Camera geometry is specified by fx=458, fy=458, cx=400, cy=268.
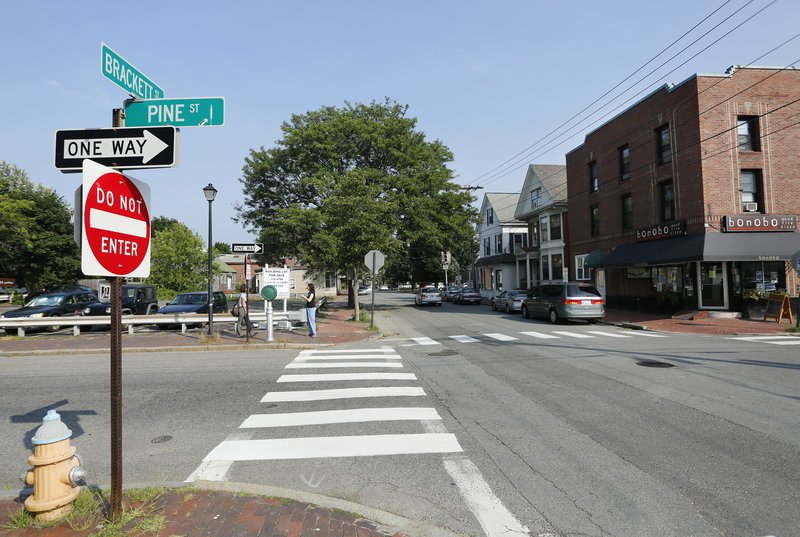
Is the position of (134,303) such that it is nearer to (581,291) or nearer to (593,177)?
(581,291)

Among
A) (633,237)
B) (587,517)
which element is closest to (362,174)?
(633,237)

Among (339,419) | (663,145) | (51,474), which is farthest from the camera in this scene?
(663,145)

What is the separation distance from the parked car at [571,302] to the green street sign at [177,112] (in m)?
17.5

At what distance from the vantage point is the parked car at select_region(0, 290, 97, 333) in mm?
16927

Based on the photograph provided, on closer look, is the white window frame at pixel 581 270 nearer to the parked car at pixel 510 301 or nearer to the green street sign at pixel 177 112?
the parked car at pixel 510 301

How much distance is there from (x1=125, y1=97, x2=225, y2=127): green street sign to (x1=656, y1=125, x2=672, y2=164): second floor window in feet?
72.9

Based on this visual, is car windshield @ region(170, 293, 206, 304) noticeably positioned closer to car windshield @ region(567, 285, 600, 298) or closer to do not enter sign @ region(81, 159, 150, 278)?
car windshield @ region(567, 285, 600, 298)

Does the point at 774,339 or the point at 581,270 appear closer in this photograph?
the point at 774,339

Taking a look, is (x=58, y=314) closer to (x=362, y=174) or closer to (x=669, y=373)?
(x=362, y=174)

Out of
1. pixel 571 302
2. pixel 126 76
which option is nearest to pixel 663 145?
pixel 571 302

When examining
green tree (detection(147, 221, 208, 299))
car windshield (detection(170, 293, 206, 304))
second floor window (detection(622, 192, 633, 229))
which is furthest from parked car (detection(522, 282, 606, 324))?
green tree (detection(147, 221, 208, 299))

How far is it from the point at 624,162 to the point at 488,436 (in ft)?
79.5

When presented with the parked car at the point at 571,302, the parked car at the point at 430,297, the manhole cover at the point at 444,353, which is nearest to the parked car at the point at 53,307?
the manhole cover at the point at 444,353

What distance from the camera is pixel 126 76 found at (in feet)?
14.7
